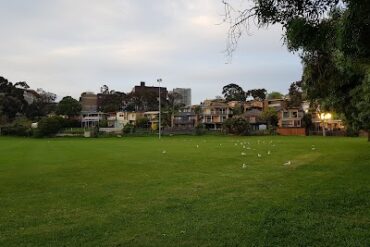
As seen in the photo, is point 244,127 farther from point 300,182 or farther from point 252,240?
point 252,240

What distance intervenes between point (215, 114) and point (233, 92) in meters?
33.7

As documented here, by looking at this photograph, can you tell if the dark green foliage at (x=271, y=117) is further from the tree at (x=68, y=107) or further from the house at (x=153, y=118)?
the tree at (x=68, y=107)

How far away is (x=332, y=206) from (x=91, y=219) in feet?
18.4

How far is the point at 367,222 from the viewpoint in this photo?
352 inches

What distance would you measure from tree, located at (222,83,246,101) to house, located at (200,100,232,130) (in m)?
29.2

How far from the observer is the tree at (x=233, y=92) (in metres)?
144

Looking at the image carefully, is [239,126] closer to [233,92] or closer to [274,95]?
[274,95]

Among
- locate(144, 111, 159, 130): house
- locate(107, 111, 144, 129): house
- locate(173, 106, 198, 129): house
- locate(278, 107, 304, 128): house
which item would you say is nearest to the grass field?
locate(278, 107, 304, 128): house

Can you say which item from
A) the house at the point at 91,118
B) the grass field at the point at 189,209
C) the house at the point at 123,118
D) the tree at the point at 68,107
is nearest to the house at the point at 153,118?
the house at the point at 123,118

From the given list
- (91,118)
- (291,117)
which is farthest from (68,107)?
(291,117)

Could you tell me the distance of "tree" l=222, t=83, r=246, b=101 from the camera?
14438 centimetres

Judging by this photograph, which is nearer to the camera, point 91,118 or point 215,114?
point 215,114

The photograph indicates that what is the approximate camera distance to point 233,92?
146 m

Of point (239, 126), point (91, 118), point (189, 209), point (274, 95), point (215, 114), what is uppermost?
point (274, 95)
